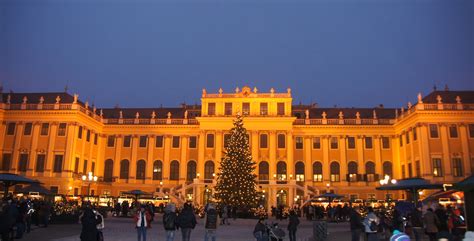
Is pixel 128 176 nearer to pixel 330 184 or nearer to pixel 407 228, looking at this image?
pixel 330 184

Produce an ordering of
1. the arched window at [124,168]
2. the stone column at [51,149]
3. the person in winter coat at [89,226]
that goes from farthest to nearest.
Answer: the arched window at [124,168] < the stone column at [51,149] < the person in winter coat at [89,226]

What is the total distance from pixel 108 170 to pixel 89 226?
46.6m

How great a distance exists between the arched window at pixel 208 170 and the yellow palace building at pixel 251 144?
0.13 meters

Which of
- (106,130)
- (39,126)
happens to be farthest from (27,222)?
(106,130)

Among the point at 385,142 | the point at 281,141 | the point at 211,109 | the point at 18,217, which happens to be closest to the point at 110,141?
the point at 211,109

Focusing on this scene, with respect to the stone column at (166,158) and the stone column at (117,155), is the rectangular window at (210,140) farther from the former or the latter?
the stone column at (117,155)

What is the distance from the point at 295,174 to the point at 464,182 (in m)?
39.6

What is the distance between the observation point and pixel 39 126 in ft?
161

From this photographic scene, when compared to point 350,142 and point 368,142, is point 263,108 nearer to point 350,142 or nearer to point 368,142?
point 350,142

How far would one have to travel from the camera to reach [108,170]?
55.2 m

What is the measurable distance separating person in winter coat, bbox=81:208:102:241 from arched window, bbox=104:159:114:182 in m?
45.9

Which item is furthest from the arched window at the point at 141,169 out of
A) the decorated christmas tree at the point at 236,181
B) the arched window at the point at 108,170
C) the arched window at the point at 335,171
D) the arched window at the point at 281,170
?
the arched window at the point at 335,171

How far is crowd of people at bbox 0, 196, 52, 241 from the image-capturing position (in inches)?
496

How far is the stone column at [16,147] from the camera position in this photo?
158 feet
